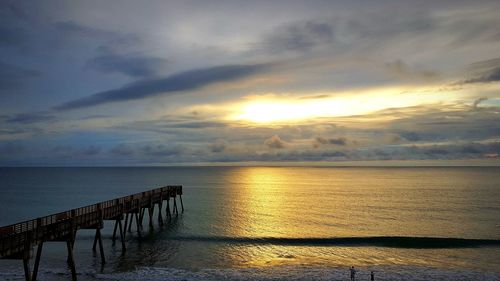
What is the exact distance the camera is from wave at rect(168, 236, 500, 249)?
40.2 m

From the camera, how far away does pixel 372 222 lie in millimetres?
53969

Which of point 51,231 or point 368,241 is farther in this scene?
point 368,241

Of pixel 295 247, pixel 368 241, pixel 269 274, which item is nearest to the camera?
pixel 269 274

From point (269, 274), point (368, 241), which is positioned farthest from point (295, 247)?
point (269, 274)

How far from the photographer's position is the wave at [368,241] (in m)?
40.2

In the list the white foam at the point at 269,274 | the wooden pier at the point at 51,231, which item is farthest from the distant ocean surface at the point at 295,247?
the wooden pier at the point at 51,231

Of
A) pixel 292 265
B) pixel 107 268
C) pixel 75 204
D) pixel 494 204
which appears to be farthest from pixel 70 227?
pixel 494 204

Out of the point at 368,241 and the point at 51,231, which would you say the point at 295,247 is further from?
the point at 51,231

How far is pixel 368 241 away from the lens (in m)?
41.9

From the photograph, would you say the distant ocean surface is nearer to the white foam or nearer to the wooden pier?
the white foam

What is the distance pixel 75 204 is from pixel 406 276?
230 ft

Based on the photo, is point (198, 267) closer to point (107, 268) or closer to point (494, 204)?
point (107, 268)

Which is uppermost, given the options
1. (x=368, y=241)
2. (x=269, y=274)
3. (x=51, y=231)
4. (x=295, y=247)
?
(x=51, y=231)

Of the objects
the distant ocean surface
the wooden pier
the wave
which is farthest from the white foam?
the wave
